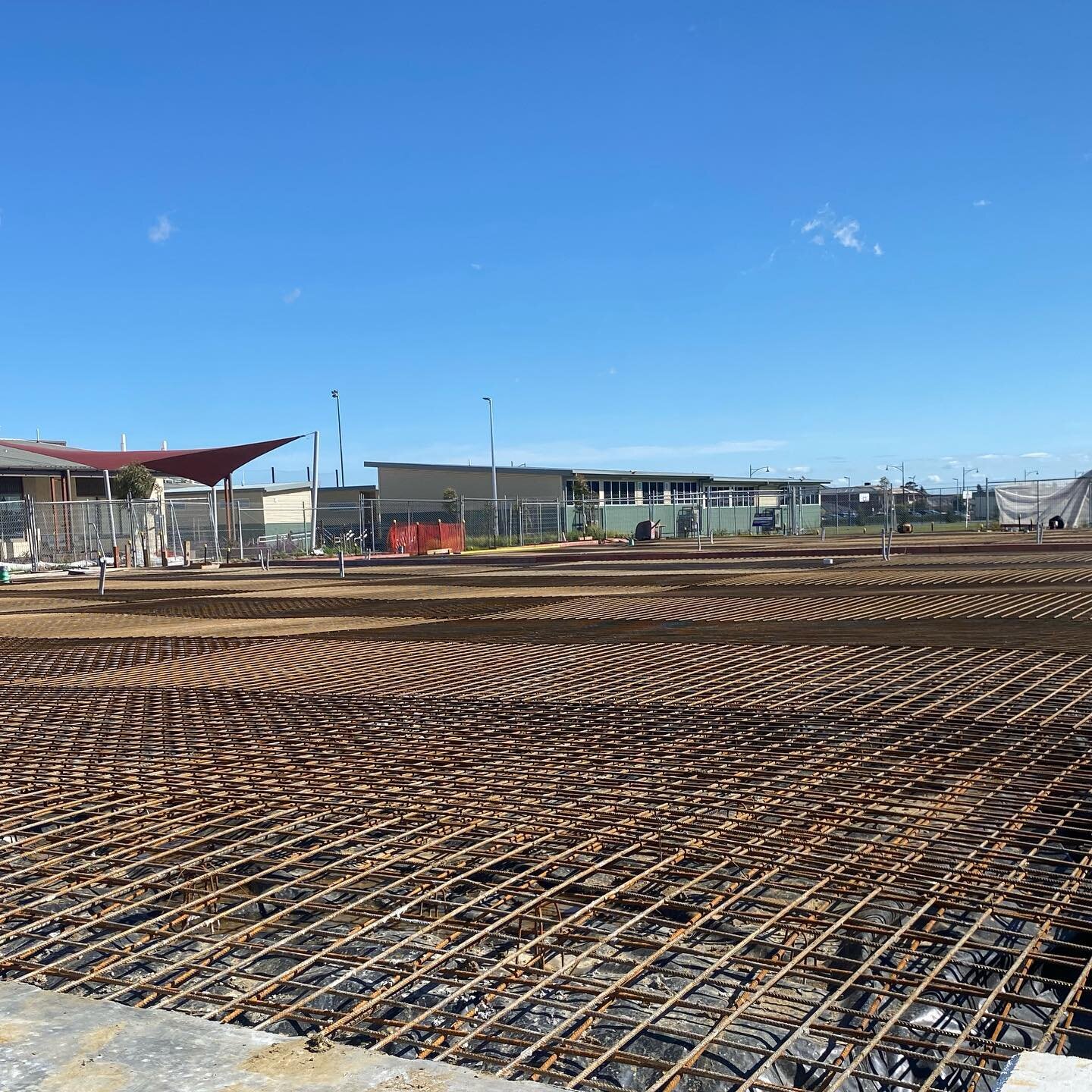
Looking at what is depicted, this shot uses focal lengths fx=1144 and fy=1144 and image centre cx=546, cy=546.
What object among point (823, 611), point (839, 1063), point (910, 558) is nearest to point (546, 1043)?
point (839, 1063)

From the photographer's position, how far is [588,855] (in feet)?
12.3

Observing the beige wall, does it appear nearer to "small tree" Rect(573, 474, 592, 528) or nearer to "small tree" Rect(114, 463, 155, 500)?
"small tree" Rect(573, 474, 592, 528)

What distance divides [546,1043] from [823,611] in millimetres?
9767

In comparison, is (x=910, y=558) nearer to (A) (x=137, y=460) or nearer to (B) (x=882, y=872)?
(B) (x=882, y=872)

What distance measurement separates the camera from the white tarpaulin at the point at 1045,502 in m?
34.4

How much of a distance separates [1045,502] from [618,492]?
2898 cm

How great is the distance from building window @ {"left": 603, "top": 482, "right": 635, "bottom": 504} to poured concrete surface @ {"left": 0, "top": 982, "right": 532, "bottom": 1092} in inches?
2229

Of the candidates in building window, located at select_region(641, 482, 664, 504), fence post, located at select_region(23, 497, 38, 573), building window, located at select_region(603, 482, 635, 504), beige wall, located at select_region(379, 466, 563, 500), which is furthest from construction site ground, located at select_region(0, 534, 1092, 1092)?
building window, located at select_region(641, 482, 664, 504)

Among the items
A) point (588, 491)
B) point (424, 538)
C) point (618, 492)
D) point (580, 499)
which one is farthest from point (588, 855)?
point (618, 492)

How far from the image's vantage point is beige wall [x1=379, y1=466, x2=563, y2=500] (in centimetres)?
5694

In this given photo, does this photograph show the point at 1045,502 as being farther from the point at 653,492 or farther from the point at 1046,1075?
the point at 1046,1075

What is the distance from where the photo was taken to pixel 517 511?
45.1m

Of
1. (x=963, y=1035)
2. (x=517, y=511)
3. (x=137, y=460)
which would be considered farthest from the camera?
(x=517, y=511)

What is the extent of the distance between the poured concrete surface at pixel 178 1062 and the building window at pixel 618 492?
5661 centimetres
